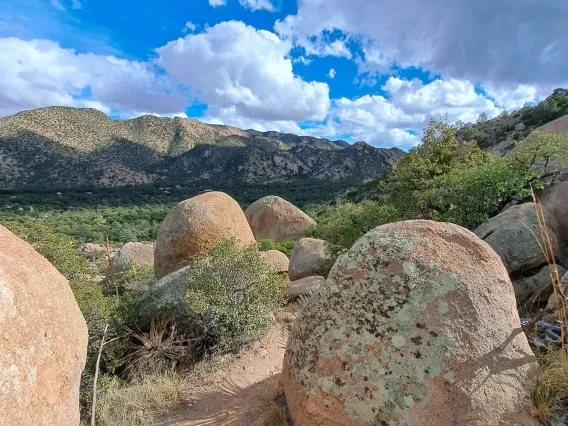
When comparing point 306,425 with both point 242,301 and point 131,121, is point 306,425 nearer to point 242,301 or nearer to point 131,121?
point 242,301

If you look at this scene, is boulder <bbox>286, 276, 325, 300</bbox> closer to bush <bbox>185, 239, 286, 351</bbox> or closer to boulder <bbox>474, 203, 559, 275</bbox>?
bush <bbox>185, 239, 286, 351</bbox>

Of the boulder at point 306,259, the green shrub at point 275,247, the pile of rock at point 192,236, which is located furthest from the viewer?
the green shrub at point 275,247

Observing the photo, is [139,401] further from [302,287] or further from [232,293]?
[302,287]

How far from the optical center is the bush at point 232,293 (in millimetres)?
7793

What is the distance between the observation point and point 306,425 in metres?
3.38

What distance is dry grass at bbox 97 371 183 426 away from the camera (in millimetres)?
5707

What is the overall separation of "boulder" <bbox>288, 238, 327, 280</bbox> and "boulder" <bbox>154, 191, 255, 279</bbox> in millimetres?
4894

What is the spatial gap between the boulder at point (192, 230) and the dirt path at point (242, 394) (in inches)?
142

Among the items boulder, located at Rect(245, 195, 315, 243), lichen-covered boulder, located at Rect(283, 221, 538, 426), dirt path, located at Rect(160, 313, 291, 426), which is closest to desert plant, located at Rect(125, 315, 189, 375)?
dirt path, located at Rect(160, 313, 291, 426)

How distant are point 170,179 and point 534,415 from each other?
69915 millimetres

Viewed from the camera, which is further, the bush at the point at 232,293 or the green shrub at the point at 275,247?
the green shrub at the point at 275,247

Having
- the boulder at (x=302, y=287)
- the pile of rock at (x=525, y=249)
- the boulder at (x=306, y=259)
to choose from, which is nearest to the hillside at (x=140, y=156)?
the boulder at (x=306, y=259)

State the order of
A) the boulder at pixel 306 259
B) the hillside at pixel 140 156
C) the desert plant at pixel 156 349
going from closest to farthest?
the desert plant at pixel 156 349
the boulder at pixel 306 259
the hillside at pixel 140 156

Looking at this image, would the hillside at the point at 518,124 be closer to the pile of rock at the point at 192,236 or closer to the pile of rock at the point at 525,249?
the pile of rock at the point at 525,249
